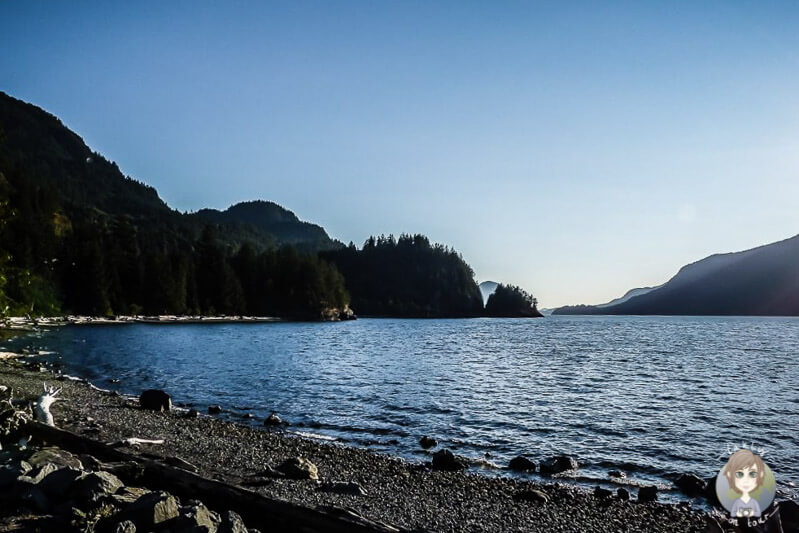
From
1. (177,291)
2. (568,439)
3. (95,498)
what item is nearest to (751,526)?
(95,498)

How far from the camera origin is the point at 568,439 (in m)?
24.7

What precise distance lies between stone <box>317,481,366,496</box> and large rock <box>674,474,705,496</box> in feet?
35.8

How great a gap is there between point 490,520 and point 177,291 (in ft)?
541

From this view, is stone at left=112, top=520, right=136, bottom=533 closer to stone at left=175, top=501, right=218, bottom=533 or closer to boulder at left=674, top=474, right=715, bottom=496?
stone at left=175, top=501, right=218, bottom=533

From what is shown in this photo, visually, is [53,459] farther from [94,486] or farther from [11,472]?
[94,486]

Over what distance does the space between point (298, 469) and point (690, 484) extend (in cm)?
1293

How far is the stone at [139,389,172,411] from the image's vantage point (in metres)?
29.2

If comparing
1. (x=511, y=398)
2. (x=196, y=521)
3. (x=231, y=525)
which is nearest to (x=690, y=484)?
(x=231, y=525)

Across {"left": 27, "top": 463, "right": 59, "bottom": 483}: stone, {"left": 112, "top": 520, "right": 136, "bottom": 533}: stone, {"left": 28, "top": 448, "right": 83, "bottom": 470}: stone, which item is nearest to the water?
{"left": 28, "top": 448, "right": 83, "bottom": 470}: stone

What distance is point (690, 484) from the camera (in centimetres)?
1780

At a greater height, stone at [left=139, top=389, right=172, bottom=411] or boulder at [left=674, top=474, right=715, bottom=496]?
stone at [left=139, top=389, right=172, bottom=411]

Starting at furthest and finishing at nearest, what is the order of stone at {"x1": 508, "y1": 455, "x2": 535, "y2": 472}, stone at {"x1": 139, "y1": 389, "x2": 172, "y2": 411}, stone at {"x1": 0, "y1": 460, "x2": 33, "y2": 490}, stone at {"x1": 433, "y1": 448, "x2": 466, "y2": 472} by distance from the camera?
1. stone at {"x1": 139, "y1": 389, "x2": 172, "y2": 411}
2. stone at {"x1": 508, "y1": 455, "x2": 535, "y2": 472}
3. stone at {"x1": 433, "y1": 448, "x2": 466, "y2": 472}
4. stone at {"x1": 0, "y1": 460, "x2": 33, "y2": 490}

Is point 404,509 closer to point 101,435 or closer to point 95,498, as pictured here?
point 95,498

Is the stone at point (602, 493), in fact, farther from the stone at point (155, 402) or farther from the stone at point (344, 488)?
the stone at point (155, 402)
